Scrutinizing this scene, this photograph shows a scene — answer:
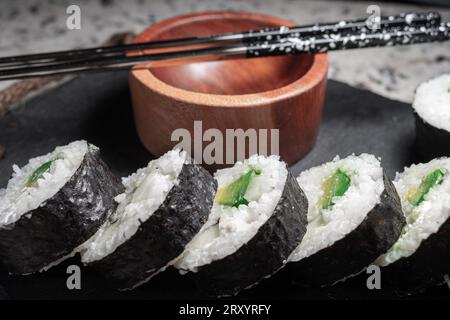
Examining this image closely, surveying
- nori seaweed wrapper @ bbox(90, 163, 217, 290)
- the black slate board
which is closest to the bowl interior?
the black slate board

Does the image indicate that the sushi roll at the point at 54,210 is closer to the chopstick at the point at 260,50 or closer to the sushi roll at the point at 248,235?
the sushi roll at the point at 248,235

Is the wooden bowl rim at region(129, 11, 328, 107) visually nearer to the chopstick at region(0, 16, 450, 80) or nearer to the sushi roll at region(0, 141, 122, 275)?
the chopstick at region(0, 16, 450, 80)

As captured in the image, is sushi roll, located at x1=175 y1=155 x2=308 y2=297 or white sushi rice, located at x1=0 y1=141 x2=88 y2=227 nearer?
sushi roll, located at x1=175 y1=155 x2=308 y2=297

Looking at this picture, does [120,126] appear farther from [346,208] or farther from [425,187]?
[425,187]

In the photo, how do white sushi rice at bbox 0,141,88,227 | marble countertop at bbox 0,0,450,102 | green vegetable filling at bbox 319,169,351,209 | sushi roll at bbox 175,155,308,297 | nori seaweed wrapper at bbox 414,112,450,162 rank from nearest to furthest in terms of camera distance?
sushi roll at bbox 175,155,308,297, white sushi rice at bbox 0,141,88,227, green vegetable filling at bbox 319,169,351,209, nori seaweed wrapper at bbox 414,112,450,162, marble countertop at bbox 0,0,450,102
